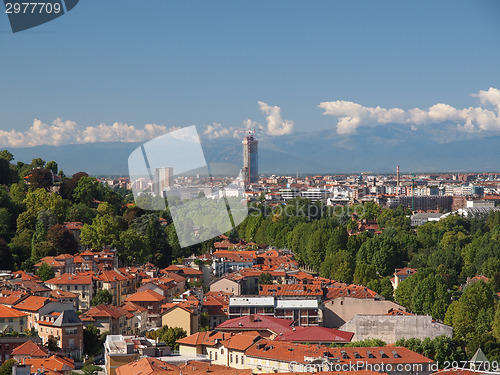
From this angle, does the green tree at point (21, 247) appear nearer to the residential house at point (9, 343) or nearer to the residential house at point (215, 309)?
the residential house at point (215, 309)

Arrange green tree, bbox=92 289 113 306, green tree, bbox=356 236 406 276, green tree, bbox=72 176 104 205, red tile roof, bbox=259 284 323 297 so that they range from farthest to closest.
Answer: green tree, bbox=72 176 104 205
green tree, bbox=356 236 406 276
green tree, bbox=92 289 113 306
red tile roof, bbox=259 284 323 297

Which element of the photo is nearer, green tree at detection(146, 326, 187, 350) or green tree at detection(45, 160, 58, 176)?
green tree at detection(146, 326, 187, 350)

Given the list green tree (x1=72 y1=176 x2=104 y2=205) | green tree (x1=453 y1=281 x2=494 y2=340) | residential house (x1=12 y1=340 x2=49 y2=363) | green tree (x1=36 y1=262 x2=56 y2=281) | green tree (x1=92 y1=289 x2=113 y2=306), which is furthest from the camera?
green tree (x1=72 y1=176 x2=104 y2=205)

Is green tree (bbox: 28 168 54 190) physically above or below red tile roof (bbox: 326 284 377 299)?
above

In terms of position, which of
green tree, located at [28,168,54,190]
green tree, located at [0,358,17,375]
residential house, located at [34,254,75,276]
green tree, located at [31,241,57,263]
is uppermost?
green tree, located at [28,168,54,190]

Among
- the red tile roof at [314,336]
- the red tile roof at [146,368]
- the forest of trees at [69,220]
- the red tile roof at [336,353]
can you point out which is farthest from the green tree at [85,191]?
the red tile roof at [146,368]

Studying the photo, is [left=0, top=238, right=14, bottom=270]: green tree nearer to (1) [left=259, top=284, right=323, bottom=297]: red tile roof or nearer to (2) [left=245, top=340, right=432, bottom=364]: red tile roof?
(1) [left=259, top=284, right=323, bottom=297]: red tile roof

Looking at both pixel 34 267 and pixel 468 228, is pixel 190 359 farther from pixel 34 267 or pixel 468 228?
pixel 468 228

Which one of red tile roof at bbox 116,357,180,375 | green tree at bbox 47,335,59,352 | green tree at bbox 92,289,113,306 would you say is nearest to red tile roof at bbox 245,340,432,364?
red tile roof at bbox 116,357,180,375
